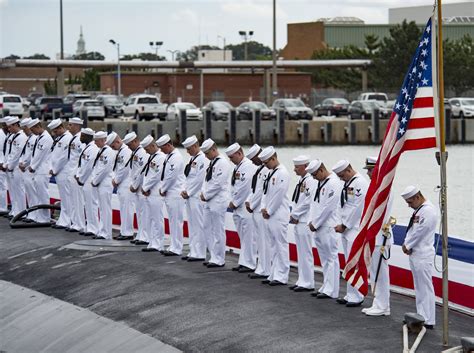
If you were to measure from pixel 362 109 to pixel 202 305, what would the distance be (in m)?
61.5

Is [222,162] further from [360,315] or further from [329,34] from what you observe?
[329,34]

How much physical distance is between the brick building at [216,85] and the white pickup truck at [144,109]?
89.1 ft

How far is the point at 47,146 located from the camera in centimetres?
2350

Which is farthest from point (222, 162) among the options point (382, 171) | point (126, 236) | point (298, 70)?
point (298, 70)

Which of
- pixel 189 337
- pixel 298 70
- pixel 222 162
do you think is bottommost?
pixel 189 337

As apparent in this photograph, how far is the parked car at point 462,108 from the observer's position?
7488cm

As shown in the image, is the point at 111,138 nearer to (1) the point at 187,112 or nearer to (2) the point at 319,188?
(2) the point at 319,188

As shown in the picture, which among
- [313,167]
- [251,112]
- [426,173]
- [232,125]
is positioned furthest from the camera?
[251,112]

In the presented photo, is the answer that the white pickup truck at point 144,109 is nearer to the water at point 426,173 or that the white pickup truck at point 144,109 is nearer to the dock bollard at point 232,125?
the dock bollard at point 232,125

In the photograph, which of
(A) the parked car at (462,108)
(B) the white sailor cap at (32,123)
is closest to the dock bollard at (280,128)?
(A) the parked car at (462,108)

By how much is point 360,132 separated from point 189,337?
5928 centimetres

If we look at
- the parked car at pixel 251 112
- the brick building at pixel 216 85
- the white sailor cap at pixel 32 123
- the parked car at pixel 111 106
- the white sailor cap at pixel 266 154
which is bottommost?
the white sailor cap at pixel 266 154

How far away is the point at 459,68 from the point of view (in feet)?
326

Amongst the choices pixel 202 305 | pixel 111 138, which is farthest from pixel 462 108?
pixel 202 305
